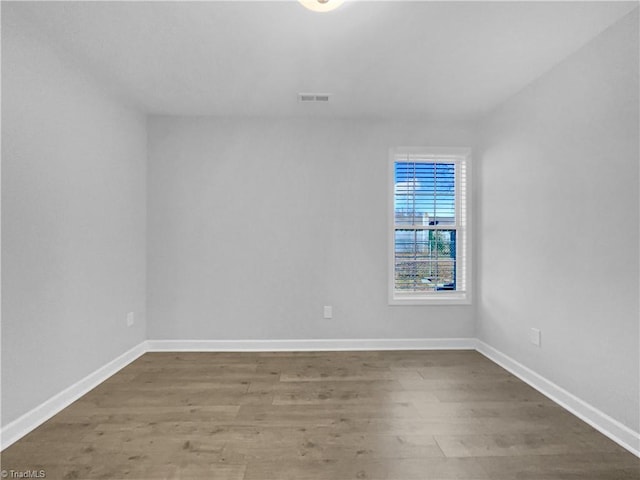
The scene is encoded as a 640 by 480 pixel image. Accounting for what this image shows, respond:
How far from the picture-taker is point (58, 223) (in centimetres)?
243

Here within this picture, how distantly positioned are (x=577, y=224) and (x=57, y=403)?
3939 millimetres

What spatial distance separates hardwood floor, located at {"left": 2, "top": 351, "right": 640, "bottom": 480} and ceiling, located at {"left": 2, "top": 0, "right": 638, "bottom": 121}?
2593 mm

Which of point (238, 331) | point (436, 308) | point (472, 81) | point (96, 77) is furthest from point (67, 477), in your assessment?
point (472, 81)

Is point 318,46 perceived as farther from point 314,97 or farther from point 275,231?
point 275,231

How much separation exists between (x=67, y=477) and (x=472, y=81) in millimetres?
3874

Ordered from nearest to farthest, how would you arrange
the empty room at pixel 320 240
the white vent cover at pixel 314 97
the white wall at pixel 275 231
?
the empty room at pixel 320 240, the white vent cover at pixel 314 97, the white wall at pixel 275 231

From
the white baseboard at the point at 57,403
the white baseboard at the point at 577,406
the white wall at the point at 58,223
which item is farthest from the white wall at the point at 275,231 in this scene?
the white baseboard at the point at 577,406

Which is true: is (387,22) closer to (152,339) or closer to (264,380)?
(264,380)

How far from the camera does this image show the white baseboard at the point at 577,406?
6.61 ft

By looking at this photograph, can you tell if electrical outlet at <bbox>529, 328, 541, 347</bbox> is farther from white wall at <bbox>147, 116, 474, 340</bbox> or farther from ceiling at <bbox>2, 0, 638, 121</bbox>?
ceiling at <bbox>2, 0, 638, 121</bbox>

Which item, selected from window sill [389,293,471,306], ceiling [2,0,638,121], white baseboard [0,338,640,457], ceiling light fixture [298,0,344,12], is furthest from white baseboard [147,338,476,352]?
ceiling light fixture [298,0,344,12]

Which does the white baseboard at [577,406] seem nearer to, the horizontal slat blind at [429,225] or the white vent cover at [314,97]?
the horizontal slat blind at [429,225]

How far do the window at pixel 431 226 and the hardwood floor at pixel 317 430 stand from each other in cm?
101

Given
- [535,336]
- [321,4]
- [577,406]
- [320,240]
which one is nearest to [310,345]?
[320,240]
